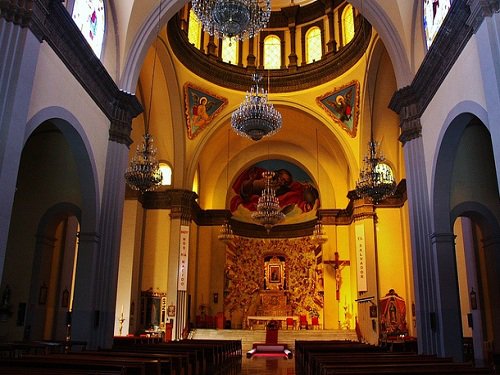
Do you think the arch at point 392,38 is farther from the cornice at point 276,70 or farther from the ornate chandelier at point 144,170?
the ornate chandelier at point 144,170

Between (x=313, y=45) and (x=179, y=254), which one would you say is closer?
(x=179, y=254)

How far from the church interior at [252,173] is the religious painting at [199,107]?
53mm

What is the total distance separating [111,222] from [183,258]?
682 centimetres

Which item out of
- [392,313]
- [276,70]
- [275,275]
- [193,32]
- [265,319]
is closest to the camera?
[392,313]

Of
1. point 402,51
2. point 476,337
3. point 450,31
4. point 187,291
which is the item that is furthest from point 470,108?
point 187,291

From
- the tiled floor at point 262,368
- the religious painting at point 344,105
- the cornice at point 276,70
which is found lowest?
the tiled floor at point 262,368

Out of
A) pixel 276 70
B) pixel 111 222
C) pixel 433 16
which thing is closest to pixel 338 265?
pixel 276 70

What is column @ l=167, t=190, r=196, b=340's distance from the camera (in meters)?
16.3

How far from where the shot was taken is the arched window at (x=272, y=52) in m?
18.4

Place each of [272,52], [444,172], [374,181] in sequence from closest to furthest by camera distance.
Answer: [444,172] → [374,181] → [272,52]

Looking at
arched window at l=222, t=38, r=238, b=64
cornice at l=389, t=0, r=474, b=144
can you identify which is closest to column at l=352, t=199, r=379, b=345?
cornice at l=389, t=0, r=474, b=144

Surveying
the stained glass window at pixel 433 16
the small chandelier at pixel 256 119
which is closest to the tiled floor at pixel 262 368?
the small chandelier at pixel 256 119

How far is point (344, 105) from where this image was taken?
1677 cm

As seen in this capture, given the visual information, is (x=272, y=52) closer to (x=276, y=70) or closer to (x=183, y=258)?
(x=276, y=70)
